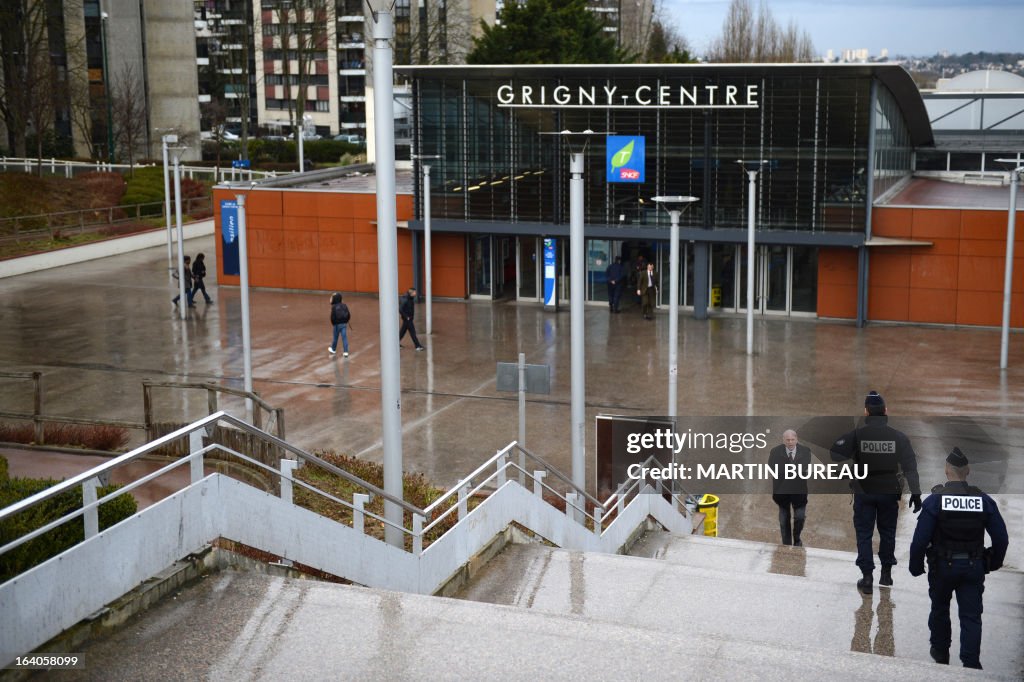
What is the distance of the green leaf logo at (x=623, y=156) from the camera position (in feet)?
98.9

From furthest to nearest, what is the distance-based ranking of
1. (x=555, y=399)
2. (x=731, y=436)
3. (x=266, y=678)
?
(x=555, y=399) < (x=731, y=436) < (x=266, y=678)

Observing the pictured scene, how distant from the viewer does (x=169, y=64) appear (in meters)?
71.9

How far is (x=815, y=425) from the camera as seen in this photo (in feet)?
65.3

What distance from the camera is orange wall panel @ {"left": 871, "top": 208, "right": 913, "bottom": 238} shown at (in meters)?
28.8

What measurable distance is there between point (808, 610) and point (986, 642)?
130cm

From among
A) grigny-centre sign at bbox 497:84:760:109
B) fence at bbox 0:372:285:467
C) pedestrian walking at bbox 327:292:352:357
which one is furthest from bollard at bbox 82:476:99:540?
grigny-centre sign at bbox 497:84:760:109

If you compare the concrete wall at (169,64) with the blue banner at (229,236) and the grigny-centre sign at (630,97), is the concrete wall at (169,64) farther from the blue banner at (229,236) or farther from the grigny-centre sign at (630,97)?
the grigny-centre sign at (630,97)

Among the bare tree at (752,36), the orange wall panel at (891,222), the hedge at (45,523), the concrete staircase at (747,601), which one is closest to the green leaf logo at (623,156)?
the orange wall panel at (891,222)

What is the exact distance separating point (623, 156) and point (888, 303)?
7.21 metres

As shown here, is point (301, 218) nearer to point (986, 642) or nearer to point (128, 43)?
point (986, 642)

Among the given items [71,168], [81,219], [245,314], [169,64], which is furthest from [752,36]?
[245,314]

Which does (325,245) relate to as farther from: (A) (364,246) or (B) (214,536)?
(B) (214,536)

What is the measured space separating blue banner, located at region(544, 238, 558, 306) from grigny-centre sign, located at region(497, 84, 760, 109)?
3.59m

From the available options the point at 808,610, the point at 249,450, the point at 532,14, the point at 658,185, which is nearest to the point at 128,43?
the point at 532,14
